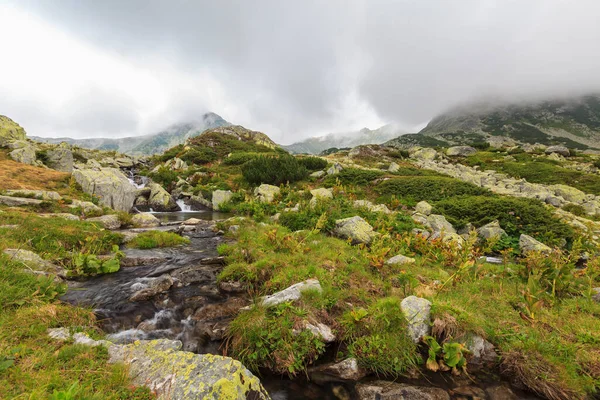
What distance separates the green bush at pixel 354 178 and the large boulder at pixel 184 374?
1908cm

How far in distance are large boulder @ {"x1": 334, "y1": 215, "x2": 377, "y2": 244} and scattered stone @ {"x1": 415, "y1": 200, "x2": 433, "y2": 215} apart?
589 cm

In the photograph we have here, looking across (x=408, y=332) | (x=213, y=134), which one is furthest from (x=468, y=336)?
(x=213, y=134)

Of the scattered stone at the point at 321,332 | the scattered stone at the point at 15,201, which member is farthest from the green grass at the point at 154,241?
the scattered stone at the point at 321,332

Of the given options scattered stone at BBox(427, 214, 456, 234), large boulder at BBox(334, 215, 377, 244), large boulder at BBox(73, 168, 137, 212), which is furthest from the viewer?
large boulder at BBox(73, 168, 137, 212)

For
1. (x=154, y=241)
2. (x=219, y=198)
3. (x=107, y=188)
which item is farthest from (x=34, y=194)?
(x=219, y=198)

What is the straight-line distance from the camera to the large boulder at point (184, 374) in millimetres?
3117

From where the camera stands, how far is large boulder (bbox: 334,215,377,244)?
10.4 metres

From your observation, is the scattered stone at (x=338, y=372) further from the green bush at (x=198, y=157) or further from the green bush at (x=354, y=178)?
the green bush at (x=198, y=157)

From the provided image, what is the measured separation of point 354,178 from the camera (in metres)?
22.2

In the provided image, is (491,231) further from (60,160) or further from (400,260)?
(60,160)

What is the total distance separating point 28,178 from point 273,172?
16.9 metres

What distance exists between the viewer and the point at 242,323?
4938 mm

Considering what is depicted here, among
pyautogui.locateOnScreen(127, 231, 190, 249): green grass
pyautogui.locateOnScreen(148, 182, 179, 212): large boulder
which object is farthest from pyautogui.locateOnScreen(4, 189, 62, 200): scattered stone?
pyautogui.locateOnScreen(127, 231, 190, 249): green grass

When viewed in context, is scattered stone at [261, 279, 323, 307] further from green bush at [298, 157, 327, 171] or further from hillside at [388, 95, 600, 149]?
hillside at [388, 95, 600, 149]
